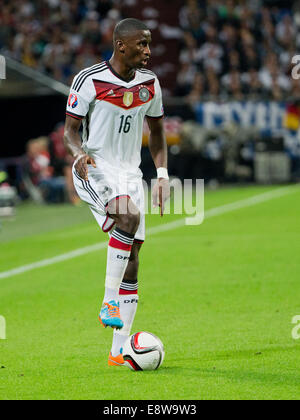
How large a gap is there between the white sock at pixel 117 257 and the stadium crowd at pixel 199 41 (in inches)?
750

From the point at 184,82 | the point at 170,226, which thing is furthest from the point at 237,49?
the point at 170,226

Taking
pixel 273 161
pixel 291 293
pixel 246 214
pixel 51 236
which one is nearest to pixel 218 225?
pixel 246 214

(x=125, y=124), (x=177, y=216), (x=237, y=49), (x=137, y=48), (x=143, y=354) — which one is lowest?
(x=177, y=216)

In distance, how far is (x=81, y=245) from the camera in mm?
13594

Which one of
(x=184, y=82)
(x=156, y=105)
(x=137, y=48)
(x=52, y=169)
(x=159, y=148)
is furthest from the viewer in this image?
(x=184, y=82)

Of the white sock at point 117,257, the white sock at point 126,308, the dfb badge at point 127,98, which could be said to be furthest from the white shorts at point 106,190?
the dfb badge at point 127,98

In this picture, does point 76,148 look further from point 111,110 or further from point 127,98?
point 127,98

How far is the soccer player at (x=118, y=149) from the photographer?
6.05 metres

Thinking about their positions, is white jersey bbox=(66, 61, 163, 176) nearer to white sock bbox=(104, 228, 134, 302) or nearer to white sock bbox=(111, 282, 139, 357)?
white sock bbox=(104, 228, 134, 302)

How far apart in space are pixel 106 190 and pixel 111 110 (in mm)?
529

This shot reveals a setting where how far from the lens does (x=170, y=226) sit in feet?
52.5

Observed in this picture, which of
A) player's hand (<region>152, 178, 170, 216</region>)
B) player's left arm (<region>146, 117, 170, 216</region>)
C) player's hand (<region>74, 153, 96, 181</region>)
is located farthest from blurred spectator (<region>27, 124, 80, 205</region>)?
player's hand (<region>74, 153, 96, 181</region>)

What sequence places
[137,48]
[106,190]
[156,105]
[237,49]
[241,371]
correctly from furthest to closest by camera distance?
[237,49]
[156,105]
[106,190]
[137,48]
[241,371]
